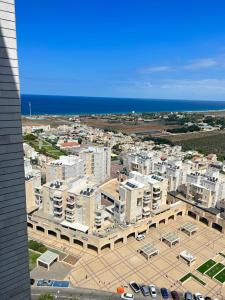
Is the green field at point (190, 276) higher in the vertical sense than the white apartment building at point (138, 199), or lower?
lower

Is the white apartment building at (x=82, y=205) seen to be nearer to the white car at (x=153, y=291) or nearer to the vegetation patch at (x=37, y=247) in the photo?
the vegetation patch at (x=37, y=247)

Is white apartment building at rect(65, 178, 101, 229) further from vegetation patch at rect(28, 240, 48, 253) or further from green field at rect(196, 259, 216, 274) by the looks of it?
green field at rect(196, 259, 216, 274)

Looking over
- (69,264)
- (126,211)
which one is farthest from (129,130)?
(69,264)

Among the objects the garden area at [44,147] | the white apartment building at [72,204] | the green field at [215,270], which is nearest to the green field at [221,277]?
the green field at [215,270]

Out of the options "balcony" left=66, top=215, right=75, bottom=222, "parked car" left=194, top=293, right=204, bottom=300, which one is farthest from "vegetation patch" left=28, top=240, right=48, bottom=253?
"parked car" left=194, top=293, right=204, bottom=300

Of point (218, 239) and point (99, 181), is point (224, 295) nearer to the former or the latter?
point (218, 239)
